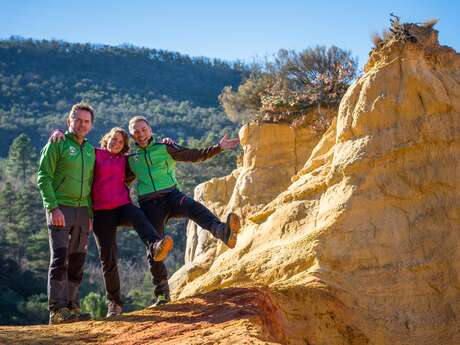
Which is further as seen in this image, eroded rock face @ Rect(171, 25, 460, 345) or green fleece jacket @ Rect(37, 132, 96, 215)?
green fleece jacket @ Rect(37, 132, 96, 215)

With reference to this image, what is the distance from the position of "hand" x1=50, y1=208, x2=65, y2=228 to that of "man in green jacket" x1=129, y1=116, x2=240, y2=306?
3.10 feet

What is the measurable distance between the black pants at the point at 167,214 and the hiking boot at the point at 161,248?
383 mm

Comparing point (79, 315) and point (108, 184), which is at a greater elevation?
point (108, 184)

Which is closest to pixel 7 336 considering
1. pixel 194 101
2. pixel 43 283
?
pixel 43 283

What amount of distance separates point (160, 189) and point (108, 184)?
0.53 metres

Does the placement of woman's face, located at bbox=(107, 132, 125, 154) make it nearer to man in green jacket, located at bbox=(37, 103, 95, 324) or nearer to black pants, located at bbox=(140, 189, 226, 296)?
man in green jacket, located at bbox=(37, 103, 95, 324)

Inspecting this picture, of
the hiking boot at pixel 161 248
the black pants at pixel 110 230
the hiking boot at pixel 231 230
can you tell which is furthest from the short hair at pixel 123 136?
the hiking boot at pixel 231 230

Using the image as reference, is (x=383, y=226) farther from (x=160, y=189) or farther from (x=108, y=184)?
(x=108, y=184)

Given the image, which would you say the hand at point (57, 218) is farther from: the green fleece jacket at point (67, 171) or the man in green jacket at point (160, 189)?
the man in green jacket at point (160, 189)

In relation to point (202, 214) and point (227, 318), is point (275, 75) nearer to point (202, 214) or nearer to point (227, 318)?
point (202, 214)

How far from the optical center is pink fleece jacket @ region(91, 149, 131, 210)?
688cm

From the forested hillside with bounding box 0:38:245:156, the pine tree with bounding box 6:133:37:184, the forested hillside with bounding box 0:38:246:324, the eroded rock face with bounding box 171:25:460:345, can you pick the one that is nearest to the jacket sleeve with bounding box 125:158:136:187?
the eroded rock face with bounding box 171:25:460:345

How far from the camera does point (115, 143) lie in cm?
714

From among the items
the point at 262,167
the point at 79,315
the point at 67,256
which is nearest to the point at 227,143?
the point at 67,256
